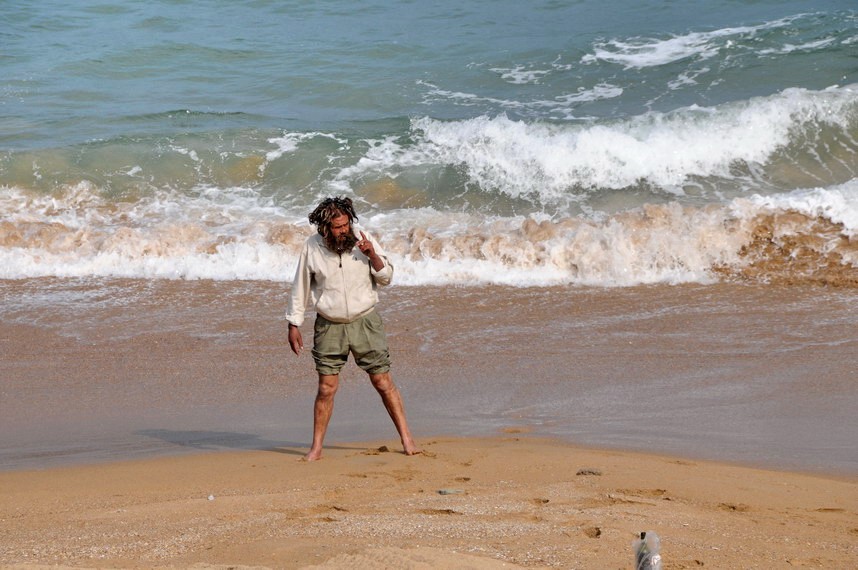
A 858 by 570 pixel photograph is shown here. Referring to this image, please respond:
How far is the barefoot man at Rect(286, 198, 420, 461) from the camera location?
5199 mm

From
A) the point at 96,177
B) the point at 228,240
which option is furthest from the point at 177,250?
the point at 96,177

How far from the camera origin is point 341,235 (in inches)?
204

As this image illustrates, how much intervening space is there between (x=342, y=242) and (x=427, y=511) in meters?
1.48

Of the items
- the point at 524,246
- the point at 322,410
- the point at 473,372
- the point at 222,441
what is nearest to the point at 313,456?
the point at 322,410

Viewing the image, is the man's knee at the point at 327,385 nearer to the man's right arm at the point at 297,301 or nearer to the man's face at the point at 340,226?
the man's right arm at the point at 297,301

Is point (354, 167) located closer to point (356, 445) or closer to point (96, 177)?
point (96, 177)

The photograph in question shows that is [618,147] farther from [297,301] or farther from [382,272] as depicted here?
[297,301]

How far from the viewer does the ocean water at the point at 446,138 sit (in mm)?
10086

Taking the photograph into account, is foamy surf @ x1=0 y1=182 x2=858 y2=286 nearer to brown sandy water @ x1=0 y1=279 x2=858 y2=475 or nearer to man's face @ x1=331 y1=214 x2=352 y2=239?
brown sandy water @ x1=0 y1=279 x2=858 y2=475

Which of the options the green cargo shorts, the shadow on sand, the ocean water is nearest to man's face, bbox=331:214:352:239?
the green cargo shorts

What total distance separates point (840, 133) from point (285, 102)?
8294 millimetres

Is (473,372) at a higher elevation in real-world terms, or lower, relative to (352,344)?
lower

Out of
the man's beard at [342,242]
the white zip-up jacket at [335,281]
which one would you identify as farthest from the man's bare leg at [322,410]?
the man's beard at [342,242]

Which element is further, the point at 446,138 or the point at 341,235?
the point at 446,138
